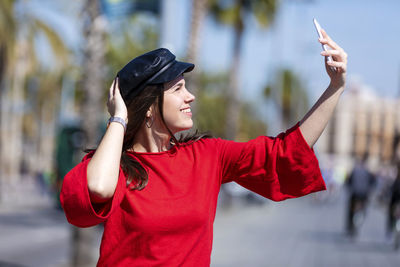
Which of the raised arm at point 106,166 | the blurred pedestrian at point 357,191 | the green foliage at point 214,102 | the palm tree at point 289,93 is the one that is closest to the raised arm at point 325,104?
the raised arm at point 106,166

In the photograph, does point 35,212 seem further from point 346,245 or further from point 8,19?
point 346,245

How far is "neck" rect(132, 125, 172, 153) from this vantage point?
9.07 feet

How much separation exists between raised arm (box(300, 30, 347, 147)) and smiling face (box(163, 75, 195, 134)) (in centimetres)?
45

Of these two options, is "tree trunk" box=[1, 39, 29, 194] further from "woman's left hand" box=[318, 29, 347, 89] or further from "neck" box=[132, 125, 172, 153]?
"woman's left hand" box=[318, 29, 347, 89]

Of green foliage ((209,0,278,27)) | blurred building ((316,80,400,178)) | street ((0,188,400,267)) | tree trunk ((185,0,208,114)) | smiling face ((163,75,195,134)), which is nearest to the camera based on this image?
smiling face ((163,75,195,134))

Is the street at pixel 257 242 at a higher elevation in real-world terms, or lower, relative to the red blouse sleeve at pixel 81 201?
lower

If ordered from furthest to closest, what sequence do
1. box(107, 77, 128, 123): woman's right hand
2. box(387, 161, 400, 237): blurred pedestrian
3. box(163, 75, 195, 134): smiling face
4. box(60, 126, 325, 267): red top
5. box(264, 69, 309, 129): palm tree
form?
1. box(264, 69, 309, 129): palm tree
2. box(387, 161, 400, 237): blurred pedestrian
3. box(163, 75, 195, 134): smiling face
4. box(107, 77, 128, 123): woman's right hand
5. box(60, 126, 325, 267): red top

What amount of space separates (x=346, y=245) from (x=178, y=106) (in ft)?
36.2

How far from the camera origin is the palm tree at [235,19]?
24.6 meters

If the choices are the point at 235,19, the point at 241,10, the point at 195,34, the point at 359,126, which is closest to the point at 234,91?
the point at 235,19

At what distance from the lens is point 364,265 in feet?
34.0

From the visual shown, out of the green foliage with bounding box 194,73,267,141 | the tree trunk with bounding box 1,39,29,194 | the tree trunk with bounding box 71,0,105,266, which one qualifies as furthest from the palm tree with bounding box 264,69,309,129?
the tree trunk with bounding box 71,0,105,266

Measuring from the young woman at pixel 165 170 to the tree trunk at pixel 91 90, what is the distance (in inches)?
270

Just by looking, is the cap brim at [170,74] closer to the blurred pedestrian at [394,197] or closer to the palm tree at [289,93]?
the blurred pedestrian at [394,197]
